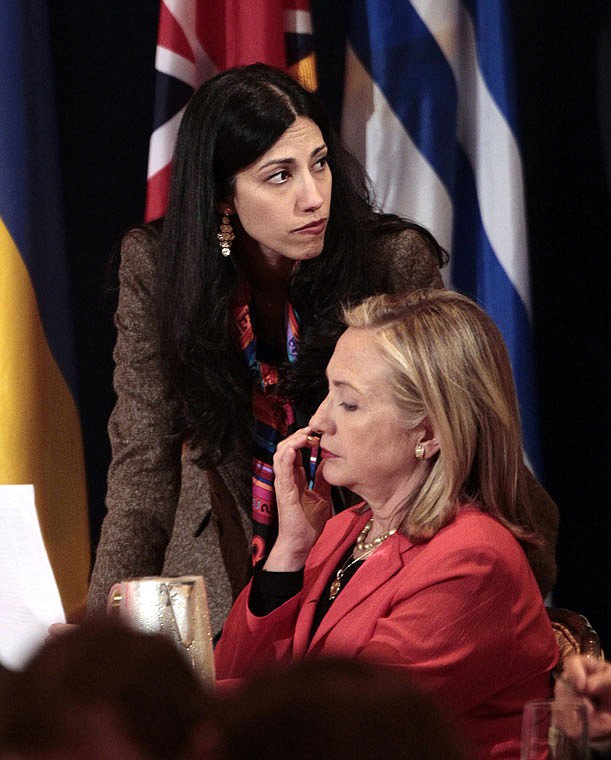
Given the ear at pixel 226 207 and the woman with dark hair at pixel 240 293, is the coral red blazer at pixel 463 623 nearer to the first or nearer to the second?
the woman with dark hair at pixel 240 293

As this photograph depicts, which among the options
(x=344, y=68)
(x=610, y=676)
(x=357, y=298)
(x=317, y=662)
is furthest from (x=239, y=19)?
(x=317, y=662)

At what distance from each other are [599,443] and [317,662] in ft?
10.1

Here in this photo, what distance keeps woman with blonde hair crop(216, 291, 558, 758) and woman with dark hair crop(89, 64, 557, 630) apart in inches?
13.2

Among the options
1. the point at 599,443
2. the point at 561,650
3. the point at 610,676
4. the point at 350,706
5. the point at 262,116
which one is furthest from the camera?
the point at 599,443

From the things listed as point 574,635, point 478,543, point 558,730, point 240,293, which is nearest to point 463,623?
point 478,543

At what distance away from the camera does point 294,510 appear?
2.07 meters

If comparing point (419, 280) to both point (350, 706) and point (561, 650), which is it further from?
point (350, 706)

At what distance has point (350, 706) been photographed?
431mm

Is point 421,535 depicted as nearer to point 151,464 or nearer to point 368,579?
point 368,579

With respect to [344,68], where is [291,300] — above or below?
below

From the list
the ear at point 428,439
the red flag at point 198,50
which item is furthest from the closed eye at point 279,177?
the red flag at point 198,50

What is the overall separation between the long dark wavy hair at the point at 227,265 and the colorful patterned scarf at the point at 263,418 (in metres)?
0.02

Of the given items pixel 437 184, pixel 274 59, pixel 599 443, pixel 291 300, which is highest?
pixel 274 59

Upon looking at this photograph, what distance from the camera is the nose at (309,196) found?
231 cm
